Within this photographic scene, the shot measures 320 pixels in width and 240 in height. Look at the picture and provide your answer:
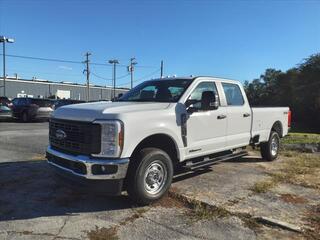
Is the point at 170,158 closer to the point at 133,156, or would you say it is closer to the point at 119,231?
the point at 133,156

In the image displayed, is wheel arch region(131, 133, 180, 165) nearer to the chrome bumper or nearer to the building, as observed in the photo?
the chrome bumper

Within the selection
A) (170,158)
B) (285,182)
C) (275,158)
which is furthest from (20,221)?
(275,158)

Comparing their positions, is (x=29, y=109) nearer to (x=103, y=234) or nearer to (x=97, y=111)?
(x=97, y=111)

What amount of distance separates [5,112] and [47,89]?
71016 millimetres

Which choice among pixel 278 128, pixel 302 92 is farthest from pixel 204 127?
pixel 302 92

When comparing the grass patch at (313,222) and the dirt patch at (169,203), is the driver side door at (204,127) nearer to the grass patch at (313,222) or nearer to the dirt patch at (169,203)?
the dirt patch at (169,203)

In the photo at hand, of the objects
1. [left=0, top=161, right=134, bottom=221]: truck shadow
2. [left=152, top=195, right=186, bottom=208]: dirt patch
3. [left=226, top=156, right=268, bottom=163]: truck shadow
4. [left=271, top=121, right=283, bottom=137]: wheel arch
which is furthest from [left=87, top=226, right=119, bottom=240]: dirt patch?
[left=271, top=121, right=283, bottom=137]: wheel arch

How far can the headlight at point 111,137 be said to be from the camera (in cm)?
556

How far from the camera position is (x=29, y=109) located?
2519 cm

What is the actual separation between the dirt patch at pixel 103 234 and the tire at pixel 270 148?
19.5 ft

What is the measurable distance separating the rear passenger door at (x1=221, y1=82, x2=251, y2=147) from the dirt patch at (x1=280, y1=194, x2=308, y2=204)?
5.35 ft

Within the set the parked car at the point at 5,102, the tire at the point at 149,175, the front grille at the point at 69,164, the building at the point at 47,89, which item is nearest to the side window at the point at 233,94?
the tire at the point at 149,175

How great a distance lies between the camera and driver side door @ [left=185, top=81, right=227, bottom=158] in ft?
22.6

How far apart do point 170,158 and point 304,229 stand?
7.73 feet
